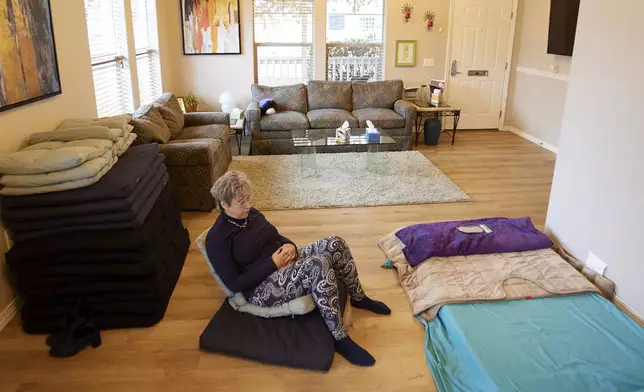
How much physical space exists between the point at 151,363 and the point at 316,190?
2.67 m

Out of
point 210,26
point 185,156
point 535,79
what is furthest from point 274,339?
point 535,79

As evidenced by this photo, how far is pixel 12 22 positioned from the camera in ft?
9.53

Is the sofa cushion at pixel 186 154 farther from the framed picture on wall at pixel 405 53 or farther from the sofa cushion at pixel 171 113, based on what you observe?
the framed picture on wall at pixel 405 53

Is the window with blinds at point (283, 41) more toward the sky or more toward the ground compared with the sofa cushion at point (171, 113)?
more toward the sky

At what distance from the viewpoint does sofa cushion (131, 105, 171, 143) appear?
4125 mm

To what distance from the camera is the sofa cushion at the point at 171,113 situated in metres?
4.98

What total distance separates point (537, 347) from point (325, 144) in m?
3.23

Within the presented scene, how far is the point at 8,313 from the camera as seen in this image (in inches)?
111

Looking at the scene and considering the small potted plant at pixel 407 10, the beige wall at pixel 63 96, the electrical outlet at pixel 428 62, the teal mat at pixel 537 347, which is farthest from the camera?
the electrical outlet at pixel 428 62

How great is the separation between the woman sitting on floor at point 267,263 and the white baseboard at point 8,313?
1.22m

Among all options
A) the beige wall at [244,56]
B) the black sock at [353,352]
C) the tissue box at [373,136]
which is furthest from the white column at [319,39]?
the black sock at [353,352]

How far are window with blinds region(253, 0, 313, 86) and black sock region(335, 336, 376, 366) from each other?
514 centimetres

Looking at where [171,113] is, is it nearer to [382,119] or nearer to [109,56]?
[109,56]

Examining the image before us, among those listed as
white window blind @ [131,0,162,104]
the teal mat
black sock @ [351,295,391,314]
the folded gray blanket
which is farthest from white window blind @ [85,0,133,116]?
the teal mat
